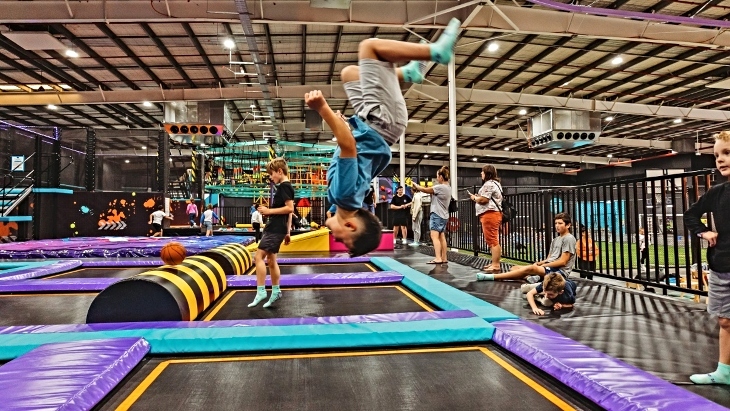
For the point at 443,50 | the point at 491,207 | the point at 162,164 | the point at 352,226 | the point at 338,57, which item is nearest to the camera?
the point at 352,226

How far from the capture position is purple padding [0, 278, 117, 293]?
4.37 metres

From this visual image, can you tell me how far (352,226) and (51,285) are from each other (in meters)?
4.05

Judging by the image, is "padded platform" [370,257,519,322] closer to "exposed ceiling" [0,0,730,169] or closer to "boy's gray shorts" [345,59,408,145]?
"boy's gray shorts" [345,59,408,145]

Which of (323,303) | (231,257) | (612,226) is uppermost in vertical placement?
(612,226)

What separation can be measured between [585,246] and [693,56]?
30.0ft

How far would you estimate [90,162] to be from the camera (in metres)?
10.4

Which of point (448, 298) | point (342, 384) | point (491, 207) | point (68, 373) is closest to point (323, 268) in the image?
point (491, 207)

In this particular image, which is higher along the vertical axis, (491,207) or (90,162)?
(90,162)

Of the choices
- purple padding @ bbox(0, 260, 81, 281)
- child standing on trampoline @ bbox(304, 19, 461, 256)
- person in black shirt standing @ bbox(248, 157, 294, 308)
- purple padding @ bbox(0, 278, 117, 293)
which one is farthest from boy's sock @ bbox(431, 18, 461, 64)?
purple padding @ bbox(0, 260, 81, 281)

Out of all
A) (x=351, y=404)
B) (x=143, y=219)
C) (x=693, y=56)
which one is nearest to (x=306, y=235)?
(x=143, y=219)

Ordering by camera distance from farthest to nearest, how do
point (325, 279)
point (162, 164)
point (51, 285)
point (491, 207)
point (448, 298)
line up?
1. point (162, 164)
2. point (491, 207)
3. point (325, 279)
4. point (51, 285)
5. point (448, 298)

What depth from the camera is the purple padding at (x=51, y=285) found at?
14.3 feet

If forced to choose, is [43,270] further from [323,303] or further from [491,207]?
[491,207]

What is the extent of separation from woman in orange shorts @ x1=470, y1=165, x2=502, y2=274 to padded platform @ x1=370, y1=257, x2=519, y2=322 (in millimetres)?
1172
